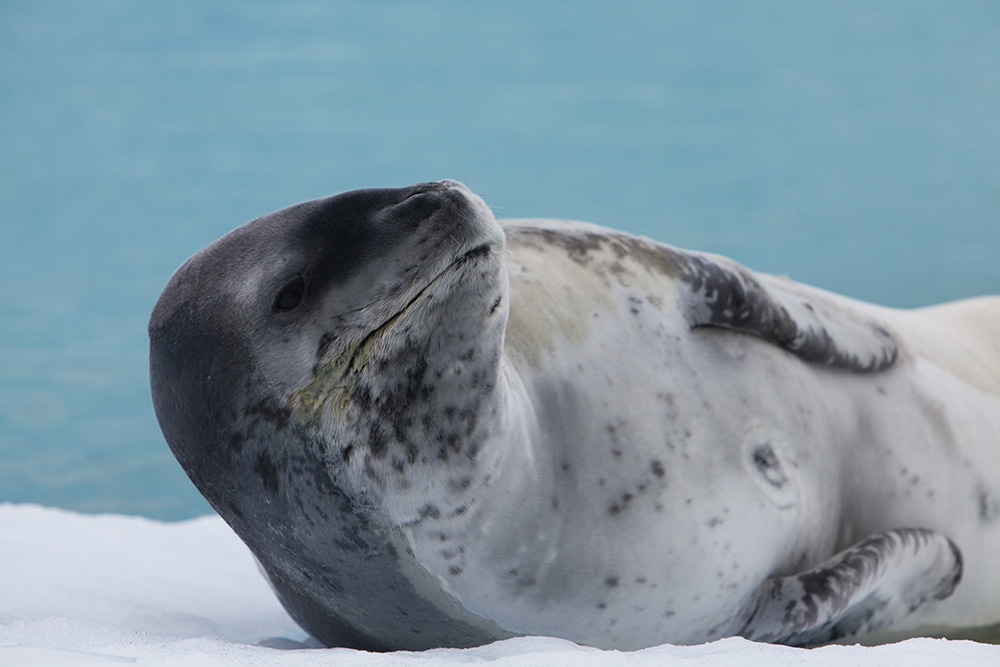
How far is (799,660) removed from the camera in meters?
1.27

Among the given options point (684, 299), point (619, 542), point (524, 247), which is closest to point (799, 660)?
point (619, 542)

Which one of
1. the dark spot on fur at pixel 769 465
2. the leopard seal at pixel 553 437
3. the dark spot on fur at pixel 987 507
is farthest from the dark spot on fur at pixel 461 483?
the dark spot on fur at pixel 987 507

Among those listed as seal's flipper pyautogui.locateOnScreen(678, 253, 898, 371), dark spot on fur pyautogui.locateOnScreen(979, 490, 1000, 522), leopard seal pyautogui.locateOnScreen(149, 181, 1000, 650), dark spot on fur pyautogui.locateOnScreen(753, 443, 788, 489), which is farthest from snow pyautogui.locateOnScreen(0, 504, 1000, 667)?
dark spot on fur pyautogui.locateOnScreen(979, 490, 1000, 522)

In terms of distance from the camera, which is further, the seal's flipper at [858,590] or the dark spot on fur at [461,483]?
the seal's flipper at [858,590]

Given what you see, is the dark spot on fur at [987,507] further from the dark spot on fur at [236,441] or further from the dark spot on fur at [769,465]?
the dark spot on fur at [236,441]

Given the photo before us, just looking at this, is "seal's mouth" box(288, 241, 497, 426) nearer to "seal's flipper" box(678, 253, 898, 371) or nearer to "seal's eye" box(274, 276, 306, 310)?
"seal's eye" box(274, 276, 306, 310)

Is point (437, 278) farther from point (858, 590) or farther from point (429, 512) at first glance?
point (858, 590)

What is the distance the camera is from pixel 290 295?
54.2 inches

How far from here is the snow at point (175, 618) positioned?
4.24 feet

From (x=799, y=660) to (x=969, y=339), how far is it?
151 cm

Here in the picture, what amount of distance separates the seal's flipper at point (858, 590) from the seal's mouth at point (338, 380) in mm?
851

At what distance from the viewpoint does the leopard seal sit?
1347mm

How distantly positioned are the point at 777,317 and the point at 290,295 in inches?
39.8

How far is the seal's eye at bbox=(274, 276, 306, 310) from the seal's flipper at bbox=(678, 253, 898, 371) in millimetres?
791
